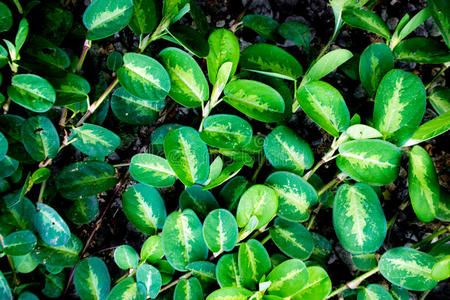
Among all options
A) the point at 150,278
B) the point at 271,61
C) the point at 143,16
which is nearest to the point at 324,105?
the point at 271,61

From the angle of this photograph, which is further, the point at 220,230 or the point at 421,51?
the point at 421,51

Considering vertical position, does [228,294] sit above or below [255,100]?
below

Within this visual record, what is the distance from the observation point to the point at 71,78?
91 cm

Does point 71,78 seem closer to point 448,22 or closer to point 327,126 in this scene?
point 327,126

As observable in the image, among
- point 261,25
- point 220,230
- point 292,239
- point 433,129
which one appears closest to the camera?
point 433,129

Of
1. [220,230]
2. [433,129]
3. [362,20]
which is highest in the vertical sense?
[362,20]

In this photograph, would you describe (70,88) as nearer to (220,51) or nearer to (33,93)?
(33,93)

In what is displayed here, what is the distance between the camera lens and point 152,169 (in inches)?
36.1

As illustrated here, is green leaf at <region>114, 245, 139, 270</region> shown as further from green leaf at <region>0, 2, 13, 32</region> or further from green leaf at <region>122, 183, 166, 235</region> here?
green leaf at <region>0, 2, 13, 32</region>

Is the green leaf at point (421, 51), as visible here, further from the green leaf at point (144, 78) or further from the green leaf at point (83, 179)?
the green leaf at point (83, 179)

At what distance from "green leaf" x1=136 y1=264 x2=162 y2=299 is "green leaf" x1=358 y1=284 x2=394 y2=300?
61cm

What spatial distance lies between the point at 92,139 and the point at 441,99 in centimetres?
111

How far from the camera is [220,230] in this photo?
87 centimetres

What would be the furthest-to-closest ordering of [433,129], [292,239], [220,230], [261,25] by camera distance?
1. [261,25]
2. [292,239]
3. [220,230]
4. [433,129]
